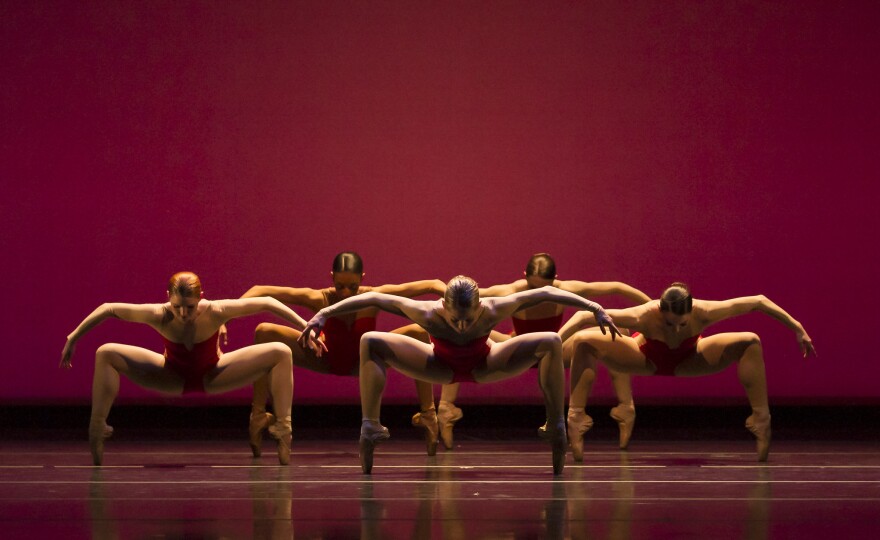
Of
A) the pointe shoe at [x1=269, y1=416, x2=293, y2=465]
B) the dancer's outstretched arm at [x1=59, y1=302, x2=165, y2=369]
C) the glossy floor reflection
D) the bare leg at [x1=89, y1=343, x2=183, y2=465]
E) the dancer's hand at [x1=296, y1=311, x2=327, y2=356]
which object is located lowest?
the glossy floor reflection

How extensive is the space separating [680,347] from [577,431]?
0.68m

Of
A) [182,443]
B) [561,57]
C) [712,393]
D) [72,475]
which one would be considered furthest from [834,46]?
[72,475]

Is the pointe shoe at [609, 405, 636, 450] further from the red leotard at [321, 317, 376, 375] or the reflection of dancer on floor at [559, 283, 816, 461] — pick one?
the red leotard at [321, 317, 376, 375]

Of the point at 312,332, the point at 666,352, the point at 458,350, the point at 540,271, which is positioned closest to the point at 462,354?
the point at 458,350

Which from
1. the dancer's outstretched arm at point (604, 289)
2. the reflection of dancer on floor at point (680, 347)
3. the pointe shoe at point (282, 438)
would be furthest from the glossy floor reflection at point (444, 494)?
the dancer's outstretched arm at point (604, 289)

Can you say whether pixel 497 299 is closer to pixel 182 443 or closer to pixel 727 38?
pixel 182 443

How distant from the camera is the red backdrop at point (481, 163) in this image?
29.7ft

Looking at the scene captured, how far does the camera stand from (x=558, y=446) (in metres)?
6.19

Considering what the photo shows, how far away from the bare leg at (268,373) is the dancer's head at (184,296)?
0.30 meters

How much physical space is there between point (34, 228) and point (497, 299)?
158 inches

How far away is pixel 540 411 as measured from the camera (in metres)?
9.20

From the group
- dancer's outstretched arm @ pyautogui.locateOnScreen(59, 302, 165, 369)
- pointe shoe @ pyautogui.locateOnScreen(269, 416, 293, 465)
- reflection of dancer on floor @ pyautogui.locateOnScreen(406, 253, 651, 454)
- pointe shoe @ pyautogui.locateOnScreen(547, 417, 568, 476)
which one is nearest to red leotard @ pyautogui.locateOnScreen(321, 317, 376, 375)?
reflection of dancer on floor @ pyautogui.locateOnScreen(406, 253, 651, 454)

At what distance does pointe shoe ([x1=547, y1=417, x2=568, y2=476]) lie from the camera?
20.3ft

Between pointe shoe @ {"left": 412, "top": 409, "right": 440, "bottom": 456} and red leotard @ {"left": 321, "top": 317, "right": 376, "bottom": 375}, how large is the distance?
1.48 ft
